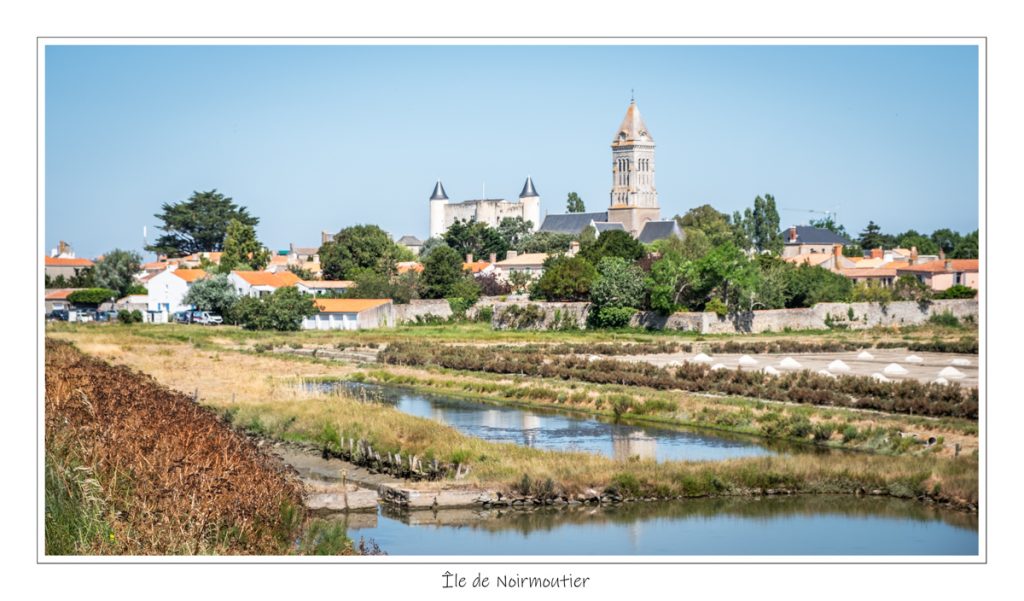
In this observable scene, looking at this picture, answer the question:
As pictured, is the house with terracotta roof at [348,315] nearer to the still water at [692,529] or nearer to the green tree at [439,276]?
the green tree at [439,276]

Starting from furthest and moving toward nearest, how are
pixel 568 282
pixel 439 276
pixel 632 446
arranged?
pixel 439 276, pixel 568 282, pixel 632 446

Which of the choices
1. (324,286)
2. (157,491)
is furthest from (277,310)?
(157,491)

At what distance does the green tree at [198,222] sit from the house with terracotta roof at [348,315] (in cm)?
2745

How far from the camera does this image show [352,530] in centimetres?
1495

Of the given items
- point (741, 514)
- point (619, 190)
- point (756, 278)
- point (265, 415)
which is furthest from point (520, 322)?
point (619, 190)

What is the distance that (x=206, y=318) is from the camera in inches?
2136

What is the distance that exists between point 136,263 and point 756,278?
3116cm

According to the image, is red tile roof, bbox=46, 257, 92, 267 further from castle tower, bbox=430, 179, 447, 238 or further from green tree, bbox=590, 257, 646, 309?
castle tower, bbox=430, 179, 447, 238

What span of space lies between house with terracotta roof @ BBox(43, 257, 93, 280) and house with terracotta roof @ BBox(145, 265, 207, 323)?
23.8ft

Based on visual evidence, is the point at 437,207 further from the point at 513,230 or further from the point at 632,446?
the point at 632,446

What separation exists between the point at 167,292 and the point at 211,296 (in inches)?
137

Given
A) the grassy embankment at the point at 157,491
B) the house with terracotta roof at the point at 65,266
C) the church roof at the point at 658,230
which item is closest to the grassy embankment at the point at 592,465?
the grassy embankment at the point at 157,491

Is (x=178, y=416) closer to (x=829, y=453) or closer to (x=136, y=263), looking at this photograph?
(x=829, y=453)

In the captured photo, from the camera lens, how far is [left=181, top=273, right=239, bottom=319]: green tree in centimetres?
5419
